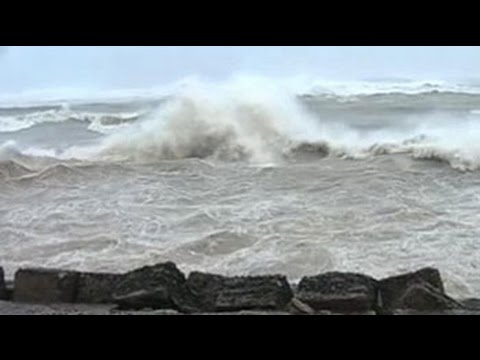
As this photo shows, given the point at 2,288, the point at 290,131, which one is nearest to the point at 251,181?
the point at 290,131

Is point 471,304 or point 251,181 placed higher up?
Result: point 251,181

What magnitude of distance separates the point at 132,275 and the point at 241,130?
68 centimetres

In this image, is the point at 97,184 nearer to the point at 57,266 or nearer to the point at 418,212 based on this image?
the point at 57,266

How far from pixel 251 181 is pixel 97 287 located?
66cm

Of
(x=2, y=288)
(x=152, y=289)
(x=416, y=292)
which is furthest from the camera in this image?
(x=2, y=288)

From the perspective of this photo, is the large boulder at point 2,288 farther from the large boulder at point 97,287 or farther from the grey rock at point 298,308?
the grey rock at point 298,308

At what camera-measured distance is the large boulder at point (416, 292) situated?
294 centimetres

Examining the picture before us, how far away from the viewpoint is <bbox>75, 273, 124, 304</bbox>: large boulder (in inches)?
122

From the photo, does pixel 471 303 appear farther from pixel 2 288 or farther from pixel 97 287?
pixel 2 288

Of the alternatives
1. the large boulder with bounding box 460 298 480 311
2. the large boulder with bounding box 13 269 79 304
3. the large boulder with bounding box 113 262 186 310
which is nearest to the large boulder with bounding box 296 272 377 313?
the large boulder with bounding box 460 298 480 311

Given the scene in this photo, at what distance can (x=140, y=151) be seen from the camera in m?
3.33

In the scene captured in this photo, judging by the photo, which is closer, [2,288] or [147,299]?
[147,299]

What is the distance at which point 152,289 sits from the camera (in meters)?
3.06
